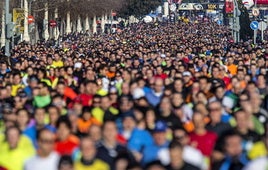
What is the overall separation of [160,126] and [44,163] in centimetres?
194

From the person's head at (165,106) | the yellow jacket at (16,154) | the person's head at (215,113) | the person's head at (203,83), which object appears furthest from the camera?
the person's head at (203,83)

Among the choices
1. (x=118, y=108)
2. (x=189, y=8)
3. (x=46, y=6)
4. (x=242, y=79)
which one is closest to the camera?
(x=118, y=108)

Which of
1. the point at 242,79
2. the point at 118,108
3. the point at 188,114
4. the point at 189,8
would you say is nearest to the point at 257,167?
the point at 188,114

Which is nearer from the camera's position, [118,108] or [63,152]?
[63,152]

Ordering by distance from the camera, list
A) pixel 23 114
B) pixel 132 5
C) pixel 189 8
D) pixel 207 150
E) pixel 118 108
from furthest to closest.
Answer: pixel 189 8 < pixel 132 5 < pixel 118 108 < pixel 23 114 < pixel 207 150

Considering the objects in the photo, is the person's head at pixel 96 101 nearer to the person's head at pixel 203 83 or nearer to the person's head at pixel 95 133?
the person's head at pixel 203 83

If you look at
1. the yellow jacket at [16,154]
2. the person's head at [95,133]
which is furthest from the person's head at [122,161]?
the yellow jacket at [16,154]

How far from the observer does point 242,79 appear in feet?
50.9

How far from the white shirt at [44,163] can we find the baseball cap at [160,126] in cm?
137

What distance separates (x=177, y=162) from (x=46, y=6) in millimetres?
52658

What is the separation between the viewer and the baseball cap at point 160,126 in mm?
9243

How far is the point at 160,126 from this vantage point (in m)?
9.80

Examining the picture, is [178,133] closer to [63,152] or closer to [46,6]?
[63,152]

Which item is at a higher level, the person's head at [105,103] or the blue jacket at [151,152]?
the person's head at [105,103]
